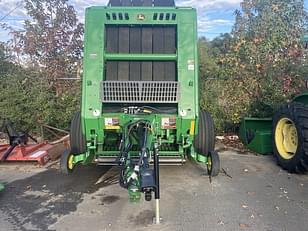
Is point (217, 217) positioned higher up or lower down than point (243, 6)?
lower down

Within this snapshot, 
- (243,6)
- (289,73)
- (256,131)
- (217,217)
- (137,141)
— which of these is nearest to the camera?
(217,217)

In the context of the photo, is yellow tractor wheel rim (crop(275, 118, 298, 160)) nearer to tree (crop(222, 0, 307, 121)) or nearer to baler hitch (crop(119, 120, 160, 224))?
tree (crop(222, 0, 307, 121))

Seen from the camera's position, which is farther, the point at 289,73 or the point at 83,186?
the point at 289,73

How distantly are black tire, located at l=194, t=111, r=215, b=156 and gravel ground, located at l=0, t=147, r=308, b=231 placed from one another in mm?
473

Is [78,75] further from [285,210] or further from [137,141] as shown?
[285,210]

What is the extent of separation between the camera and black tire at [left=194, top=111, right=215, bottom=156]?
204 inches

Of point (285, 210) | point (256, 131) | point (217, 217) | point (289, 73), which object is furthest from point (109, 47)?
point (289, 73)

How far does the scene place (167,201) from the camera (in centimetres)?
431

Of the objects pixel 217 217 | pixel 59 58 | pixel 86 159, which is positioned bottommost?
pixel 217 217

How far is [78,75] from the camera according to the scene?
28.8 feet

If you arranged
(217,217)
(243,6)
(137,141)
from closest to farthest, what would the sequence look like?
(217,217) < (137,141) < (243,6)

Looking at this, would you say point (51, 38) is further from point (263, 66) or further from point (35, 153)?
point (263, 66)

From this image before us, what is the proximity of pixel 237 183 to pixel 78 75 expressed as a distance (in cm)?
531

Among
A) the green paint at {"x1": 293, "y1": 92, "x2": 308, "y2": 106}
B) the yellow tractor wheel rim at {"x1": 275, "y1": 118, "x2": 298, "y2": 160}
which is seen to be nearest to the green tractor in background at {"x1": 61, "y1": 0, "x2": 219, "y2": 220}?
the yellow tractor wheel rim at {"x1": 275, "y1": 118, "x2": 298, "y2": 160}
